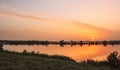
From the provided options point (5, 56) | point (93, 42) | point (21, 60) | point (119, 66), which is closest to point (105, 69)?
point (119, 66)

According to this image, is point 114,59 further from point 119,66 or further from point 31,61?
point 31,61

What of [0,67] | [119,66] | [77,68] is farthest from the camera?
[119,66]

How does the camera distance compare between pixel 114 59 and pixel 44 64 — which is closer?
pixel 44 64

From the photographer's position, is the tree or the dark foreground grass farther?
the tree

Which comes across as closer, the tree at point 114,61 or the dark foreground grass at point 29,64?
the dark foreground grass at point 29,64

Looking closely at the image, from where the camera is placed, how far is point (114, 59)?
24.9m

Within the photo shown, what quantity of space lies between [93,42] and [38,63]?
65.7m

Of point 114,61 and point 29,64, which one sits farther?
point 114,61

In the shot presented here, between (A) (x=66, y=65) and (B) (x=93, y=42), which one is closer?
(A) (x=66, y=65)

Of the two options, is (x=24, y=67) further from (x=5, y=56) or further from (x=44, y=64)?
(x=5, y=56)

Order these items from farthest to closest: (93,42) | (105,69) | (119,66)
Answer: (93,42) → (119,66) → (105,69)

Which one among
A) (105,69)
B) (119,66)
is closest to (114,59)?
(119,66)

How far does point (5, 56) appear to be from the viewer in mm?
21359

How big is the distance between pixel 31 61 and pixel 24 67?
2.22m
